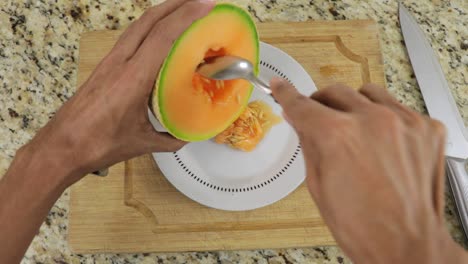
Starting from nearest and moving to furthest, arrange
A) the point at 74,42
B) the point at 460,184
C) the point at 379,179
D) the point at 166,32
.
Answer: the point at 379,179
the point at 166,32
the point at 460,184
the point at 74,42

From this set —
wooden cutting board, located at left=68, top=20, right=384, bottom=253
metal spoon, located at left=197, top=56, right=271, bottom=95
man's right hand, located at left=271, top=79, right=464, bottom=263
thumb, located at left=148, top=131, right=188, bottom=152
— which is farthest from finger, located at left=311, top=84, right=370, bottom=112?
wooden cutting board, located at left=68, top=20, right=384, bottom=253

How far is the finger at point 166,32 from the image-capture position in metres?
0.64

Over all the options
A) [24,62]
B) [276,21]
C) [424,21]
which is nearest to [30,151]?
[24,62]

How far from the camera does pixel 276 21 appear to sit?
1014 millimetres

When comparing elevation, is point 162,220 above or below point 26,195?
below

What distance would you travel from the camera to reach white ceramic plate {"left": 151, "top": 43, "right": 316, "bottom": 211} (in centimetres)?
86

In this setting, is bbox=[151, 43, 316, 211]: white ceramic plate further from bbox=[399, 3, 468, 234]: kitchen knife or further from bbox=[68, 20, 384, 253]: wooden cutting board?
bbox=[399, 3, 468, 234]: kitchen knife

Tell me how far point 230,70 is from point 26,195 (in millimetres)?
299

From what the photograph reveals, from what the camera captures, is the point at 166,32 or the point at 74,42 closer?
the point at 166,32

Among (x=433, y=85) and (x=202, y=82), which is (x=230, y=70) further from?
(x=433, y=85)

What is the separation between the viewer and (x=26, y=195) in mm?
677

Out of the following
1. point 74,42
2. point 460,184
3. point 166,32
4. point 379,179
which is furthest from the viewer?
point 74,42

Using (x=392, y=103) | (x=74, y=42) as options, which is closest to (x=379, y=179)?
(x=392, y=103)

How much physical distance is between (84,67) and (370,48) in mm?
515
